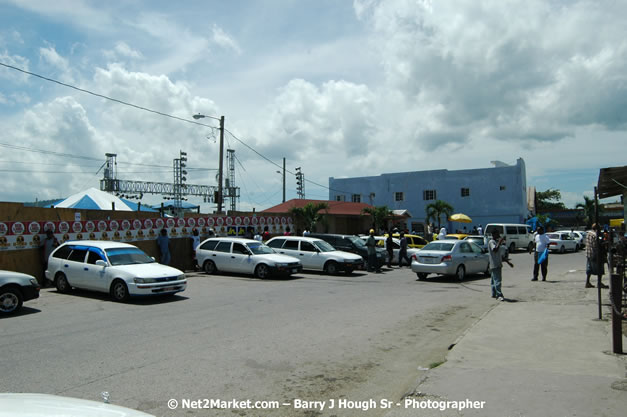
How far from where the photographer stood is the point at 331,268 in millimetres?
19609

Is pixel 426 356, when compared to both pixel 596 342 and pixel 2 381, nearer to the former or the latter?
pixel 596 342

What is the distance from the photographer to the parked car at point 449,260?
17.0m

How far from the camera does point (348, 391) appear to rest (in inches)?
226

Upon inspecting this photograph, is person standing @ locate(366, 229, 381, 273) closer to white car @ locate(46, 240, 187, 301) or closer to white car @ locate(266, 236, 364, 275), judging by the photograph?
white car @ locate(266, 236, 364, 275)

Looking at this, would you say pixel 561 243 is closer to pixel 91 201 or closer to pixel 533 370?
pixel 91 201

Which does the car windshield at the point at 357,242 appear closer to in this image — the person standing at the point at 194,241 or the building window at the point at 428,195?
the person standing at the point at 194,241

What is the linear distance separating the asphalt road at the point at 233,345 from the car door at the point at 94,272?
1.23 feet

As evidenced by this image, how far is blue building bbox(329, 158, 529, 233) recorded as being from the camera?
5059 centimetres

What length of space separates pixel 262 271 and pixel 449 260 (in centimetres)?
650

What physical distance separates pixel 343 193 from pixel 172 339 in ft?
170

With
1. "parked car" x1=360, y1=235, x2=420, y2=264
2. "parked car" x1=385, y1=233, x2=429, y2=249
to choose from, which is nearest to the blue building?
"parked car" x1=385, y1=233, x2=429, y2=249

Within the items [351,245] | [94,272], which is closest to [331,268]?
[351,245]

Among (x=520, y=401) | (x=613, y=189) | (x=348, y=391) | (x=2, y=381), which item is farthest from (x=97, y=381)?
(x=613, y=189)

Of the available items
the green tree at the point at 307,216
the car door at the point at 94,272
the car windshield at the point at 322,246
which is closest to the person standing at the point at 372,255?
the car windshield at the point at 322,246
